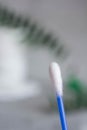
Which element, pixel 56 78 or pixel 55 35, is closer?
pixel 56 78

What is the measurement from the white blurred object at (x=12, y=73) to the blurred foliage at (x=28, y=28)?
0.66 feet

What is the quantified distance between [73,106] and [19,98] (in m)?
0.16

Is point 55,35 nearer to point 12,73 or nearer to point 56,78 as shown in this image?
point 12,73

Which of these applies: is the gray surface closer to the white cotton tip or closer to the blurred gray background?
the blurred gray background

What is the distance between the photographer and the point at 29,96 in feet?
2.80

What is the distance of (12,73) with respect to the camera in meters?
0.93

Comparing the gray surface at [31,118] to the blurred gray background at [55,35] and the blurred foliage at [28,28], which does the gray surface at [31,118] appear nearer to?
the blurred gray background at [55,35]

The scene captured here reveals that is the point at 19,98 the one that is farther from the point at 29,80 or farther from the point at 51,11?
the point at 51,11

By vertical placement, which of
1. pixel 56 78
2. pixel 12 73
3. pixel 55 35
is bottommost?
pixel 12 73

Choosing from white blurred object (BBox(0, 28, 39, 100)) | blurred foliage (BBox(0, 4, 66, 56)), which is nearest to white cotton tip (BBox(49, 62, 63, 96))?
blurred foliage (BBox(0, 4, 66, 56))

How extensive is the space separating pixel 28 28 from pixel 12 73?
0.34 m

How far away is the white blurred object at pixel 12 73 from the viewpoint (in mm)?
839

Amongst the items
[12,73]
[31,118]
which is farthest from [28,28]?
[12,73]

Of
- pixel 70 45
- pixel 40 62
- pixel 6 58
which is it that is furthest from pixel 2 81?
pixel 70 45
